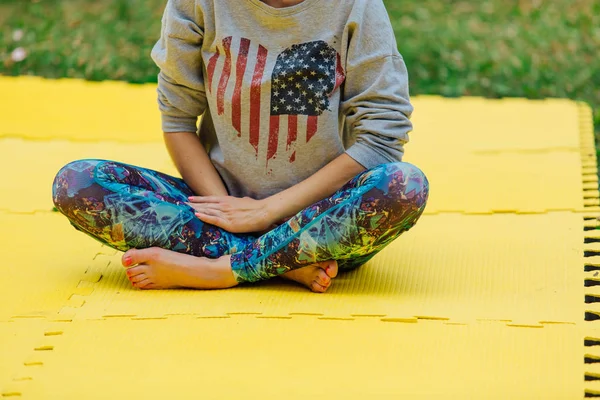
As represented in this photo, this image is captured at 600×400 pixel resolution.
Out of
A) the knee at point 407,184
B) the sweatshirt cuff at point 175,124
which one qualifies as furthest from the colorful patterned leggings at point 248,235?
the sweatshirt cuff at point 175,124

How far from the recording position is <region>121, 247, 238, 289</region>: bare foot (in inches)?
85.8

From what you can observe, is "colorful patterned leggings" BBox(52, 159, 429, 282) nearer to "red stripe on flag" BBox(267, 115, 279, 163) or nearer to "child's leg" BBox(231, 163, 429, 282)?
"child's leg" BBox(231, 163, 429, 282)

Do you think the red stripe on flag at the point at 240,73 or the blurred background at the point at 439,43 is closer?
the red stripe on flag at the point at 240,73

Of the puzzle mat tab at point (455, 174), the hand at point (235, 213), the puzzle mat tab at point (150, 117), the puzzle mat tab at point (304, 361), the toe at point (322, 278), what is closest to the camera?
the puzzle mat tab at point (304, 361)

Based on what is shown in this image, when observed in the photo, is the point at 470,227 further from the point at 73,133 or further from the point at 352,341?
the point at 73,133

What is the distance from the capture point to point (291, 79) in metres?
2.22

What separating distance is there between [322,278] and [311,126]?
36 cm

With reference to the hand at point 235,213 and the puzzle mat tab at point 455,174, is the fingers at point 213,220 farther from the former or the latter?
the puzzle mat tab at point 455,174

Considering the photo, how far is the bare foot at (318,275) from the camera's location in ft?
7.04

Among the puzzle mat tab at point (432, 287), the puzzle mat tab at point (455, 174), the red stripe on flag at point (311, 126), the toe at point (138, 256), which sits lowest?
the puzzle mat tab at point (455, 174)

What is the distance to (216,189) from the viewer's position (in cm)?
232

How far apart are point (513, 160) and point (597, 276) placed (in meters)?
1.02

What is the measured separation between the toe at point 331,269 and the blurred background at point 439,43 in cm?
193

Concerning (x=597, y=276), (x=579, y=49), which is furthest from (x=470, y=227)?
(x=579, y=49)
